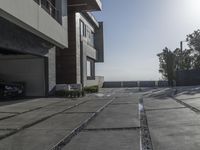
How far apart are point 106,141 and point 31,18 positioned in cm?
1157

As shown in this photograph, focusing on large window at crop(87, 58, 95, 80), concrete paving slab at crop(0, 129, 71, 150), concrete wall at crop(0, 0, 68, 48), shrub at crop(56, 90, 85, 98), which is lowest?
concrete paving slab at crop(0, 129, 71, 150)

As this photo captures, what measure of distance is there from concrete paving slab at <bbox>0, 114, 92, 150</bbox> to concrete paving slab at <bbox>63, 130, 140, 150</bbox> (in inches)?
19.0

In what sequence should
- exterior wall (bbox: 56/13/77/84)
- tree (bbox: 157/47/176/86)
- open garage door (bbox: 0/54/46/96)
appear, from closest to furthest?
open garage door (bbox: 0/54/46/96) → exterior wall (bbox: 56/13/77/84) → tree (bbox: 157/47/176/86)

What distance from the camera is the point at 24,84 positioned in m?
26.1

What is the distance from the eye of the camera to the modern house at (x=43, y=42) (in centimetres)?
1756

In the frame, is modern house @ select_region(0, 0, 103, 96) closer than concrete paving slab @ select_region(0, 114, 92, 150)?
No

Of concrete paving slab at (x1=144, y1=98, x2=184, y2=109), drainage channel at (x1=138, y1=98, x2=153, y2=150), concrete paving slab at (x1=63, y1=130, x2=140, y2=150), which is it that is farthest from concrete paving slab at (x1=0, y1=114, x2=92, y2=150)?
concrete paving slab at (x1=144, y1=98, x2=184, y2=109)

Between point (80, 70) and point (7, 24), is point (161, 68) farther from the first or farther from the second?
point (7, 24)

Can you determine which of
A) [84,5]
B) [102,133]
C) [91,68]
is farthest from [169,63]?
[102,133]

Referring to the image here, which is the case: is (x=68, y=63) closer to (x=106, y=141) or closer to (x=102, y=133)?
(x=102, y=133)

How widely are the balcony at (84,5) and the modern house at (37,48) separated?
141 inches

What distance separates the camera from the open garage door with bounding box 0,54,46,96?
2641cm

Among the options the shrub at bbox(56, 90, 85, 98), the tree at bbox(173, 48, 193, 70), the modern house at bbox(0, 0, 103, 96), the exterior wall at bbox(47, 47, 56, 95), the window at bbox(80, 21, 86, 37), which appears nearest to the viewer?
the modern house at bbox(0, 0, 103, 96)

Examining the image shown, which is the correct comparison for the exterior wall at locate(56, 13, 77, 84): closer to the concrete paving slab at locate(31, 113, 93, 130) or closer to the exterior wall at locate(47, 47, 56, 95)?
the exterior wall at locate(47, 47, 56, 95)
